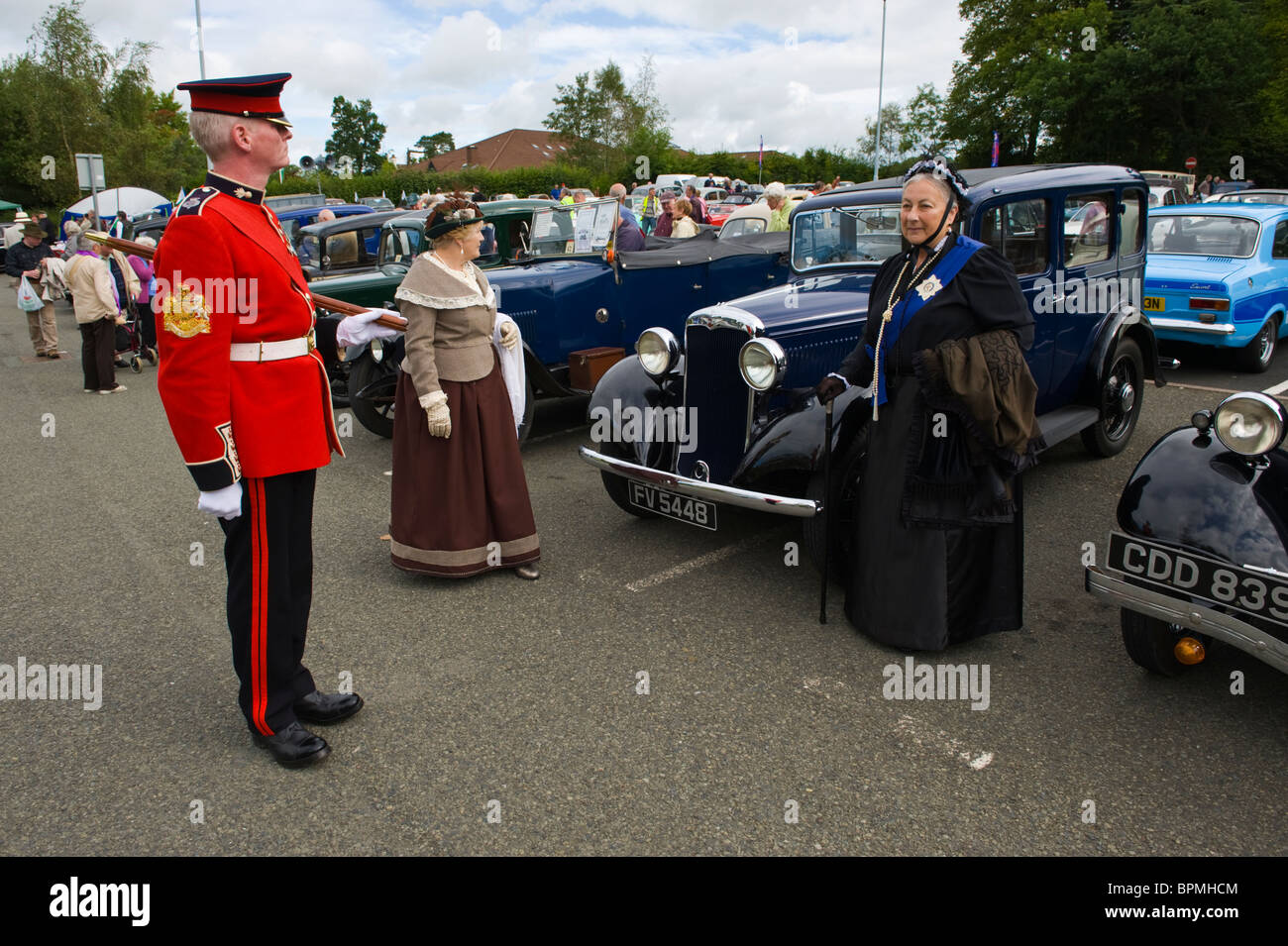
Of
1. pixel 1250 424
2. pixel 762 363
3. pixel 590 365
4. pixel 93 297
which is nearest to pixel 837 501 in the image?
pixel 762 363

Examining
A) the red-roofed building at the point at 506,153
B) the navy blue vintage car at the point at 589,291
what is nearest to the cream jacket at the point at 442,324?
the navy blue vintage car at the point at 589,291

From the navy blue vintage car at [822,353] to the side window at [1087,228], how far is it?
0.01 meters

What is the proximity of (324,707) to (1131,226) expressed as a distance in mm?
5850

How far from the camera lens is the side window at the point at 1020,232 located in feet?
16.6

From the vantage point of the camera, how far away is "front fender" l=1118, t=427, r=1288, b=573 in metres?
2.89

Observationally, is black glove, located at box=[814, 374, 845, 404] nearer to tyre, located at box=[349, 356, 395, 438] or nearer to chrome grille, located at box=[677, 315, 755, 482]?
chrome grille, located at box=[677, 315, 755, 482]

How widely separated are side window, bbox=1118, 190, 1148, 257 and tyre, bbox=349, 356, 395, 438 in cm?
536

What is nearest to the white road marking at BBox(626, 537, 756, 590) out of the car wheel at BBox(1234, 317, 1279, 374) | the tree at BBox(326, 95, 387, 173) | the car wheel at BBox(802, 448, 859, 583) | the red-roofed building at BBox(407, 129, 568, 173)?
the car wheel at BBox(802, 448, 859, 583)

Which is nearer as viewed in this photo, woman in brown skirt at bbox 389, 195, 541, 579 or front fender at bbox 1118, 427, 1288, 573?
front fender at bbox 1118, 427, 1288, 573

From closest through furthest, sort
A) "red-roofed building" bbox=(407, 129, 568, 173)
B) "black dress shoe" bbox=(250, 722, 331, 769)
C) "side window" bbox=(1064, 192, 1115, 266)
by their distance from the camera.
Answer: "black dress shoe" bbox=(250, 722, 331, 769) → "side window" bbox=(1064, 192, 1115, 266) → "red-roofed building" bbox=(407, 129, 568, 173)

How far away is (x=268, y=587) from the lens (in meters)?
2.90
